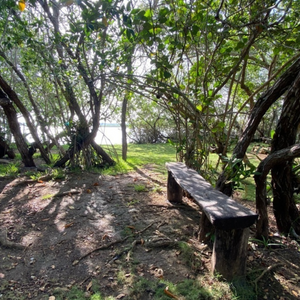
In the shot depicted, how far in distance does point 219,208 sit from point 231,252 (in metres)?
0.32

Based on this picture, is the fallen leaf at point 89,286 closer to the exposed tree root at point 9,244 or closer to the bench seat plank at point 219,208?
the exposed tree root at point 9,244

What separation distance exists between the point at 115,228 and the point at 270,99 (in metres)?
1.98

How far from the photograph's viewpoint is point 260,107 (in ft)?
6.94

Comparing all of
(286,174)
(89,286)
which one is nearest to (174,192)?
(286,174)

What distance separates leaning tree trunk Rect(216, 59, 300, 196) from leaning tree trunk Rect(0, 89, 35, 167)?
14.3 feet

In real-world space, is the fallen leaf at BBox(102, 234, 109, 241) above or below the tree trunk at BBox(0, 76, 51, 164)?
below

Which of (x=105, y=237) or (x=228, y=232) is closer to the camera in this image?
(x=228, y=232)

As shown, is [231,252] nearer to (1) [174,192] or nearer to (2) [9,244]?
(1) [174,192]

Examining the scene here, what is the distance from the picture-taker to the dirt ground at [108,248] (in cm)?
172

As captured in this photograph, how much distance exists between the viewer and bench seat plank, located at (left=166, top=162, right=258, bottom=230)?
1.55 meters

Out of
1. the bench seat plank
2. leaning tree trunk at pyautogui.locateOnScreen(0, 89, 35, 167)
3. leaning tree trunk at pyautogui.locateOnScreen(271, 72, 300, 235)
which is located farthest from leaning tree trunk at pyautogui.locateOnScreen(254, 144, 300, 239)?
leaning tree trunk at pyautogui.locateOnScreen(0, 89, 35, 167)

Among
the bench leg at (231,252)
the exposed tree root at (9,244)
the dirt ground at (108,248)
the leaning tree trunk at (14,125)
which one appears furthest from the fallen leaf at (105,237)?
the leaning tree trunk at (14,125)

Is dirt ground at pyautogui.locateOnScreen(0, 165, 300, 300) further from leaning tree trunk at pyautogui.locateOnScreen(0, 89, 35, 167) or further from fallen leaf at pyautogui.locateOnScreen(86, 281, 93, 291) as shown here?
leaning tree trunk at pyautogui.locateOnScreen(0, 89, 35, 167)

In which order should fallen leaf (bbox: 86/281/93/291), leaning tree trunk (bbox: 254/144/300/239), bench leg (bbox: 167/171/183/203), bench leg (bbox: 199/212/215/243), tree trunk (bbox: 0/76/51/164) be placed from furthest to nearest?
1. tree trunk (bbox: 0/76/51/164)
2. bench leg (bbox: 167/171/183/203)
3. bench leg (bbox: 199/212/215/243)
4. leaning tree trunk (bbox: 254/144/300/239)
5. fallen leaf (bbox: 86/281/93/291)
